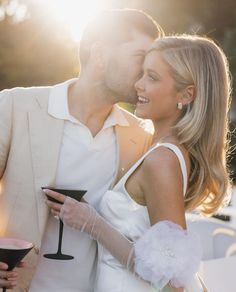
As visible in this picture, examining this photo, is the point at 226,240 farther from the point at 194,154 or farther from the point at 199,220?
the point at 194,154

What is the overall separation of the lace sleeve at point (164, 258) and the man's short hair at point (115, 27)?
3.59ft

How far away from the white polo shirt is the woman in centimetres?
13

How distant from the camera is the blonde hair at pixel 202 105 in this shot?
2.96m

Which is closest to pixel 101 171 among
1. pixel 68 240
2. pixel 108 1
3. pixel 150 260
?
pixel 68 240

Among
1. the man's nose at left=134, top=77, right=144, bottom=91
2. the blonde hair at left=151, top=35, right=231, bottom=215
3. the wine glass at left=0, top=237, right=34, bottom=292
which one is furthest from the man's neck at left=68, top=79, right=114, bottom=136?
the wine glass at left=0, top=237, right=34, bottom=292

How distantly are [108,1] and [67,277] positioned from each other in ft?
48.6

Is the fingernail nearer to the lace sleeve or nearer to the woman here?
the woman

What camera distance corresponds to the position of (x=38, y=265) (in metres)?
3.23

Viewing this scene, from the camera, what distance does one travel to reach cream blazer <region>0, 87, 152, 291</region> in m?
3.11

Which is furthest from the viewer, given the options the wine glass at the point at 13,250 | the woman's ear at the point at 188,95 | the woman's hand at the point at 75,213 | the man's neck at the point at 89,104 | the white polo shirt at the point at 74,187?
the man's neck at the point at 89,104

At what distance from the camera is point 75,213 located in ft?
9.48

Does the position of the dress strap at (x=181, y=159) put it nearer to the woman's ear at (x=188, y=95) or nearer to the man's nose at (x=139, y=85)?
the woman's ear at (x=188, y=95)

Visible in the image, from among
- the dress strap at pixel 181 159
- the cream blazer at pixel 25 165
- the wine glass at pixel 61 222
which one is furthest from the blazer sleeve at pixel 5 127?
the dress strap at pixel 181 159

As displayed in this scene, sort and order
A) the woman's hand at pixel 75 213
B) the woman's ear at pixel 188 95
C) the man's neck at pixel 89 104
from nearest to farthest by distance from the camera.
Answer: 1. the woman's hand at pixel 75 213
2. the woman's ear at pixel 188 95
3. the man's neck at pixel 89 104
